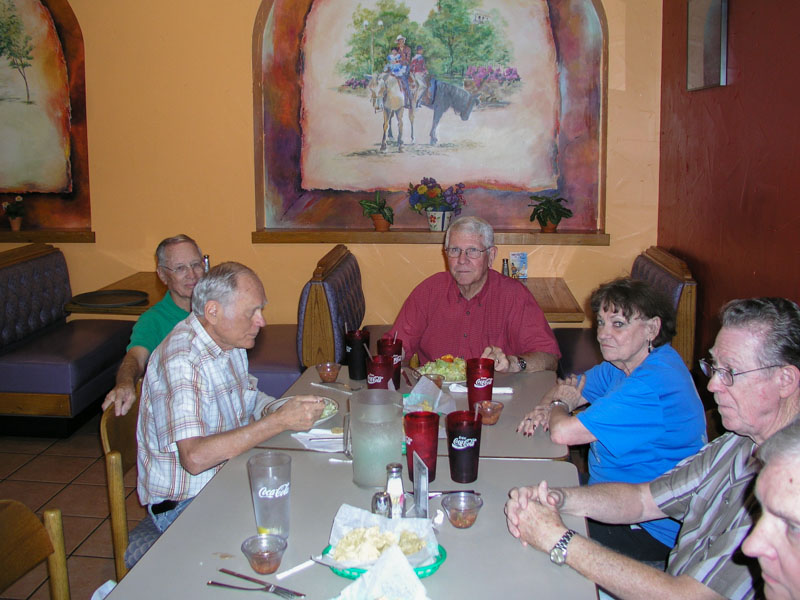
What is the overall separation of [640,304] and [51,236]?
14.7 feet

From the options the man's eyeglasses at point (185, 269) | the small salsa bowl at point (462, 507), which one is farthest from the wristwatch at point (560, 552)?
the man's eyeglasses at point (185, 269)

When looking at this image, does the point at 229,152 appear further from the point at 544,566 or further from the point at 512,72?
the point at 544,566

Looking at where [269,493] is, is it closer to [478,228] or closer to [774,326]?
[774,326]

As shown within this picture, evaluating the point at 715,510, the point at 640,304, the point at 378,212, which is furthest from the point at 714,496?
the point at 378,212

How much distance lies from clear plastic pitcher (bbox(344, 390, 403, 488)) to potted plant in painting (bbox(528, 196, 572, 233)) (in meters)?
3.43

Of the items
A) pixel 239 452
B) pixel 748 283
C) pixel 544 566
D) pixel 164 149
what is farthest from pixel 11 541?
pixel 164 149

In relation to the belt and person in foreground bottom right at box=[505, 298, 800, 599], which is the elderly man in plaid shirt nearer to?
the belt

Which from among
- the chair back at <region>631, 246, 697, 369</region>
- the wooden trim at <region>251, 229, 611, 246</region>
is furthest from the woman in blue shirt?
the wooden trim at <region>251, 229, 611, 246</region>

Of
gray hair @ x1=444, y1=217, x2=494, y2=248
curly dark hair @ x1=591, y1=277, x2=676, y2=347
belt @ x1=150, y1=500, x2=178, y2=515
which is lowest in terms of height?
belt @ x1=150, y1=500, x2=178, y2=515

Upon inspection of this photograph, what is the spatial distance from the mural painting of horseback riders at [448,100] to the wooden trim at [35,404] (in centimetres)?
202

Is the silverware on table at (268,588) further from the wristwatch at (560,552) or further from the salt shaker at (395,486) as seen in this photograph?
the wristwatch at (560,552)

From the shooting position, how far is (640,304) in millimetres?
2244

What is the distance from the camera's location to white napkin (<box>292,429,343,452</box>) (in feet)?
6.74

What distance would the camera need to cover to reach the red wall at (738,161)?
3.00 meters
